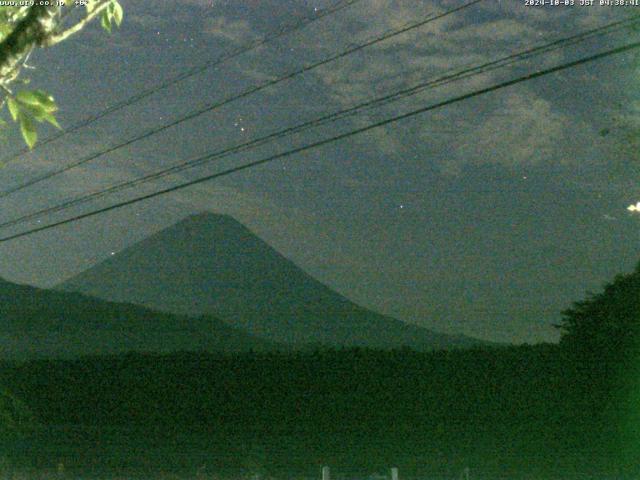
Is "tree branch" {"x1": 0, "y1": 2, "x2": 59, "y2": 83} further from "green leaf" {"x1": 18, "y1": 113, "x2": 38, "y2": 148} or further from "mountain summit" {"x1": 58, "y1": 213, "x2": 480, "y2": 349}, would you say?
"mountain summit" {"x1": 58, "y1": 213, "x2": 480, "y2": 349}

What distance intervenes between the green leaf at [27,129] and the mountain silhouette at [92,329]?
44.6m

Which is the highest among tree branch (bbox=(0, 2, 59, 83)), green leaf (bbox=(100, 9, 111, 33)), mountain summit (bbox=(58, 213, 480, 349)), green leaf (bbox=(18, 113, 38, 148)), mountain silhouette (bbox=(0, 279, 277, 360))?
mountain summit (bbox=(58, 213, 480, 349))

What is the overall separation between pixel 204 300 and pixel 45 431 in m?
143

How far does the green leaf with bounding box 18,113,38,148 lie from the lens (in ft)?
8.89

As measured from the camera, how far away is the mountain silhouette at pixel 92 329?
58.0 meters

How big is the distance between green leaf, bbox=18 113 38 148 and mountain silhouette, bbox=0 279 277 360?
44.6m

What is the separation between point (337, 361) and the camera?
19.6 metres

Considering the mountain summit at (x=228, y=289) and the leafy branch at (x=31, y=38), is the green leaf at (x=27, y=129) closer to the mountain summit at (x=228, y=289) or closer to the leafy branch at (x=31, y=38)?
the leafy branch at (x=31, y=38)

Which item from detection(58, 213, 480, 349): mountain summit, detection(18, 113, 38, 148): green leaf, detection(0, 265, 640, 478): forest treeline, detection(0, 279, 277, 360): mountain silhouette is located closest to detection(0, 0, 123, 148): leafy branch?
detection(18, 113, 38, 148): green leaf

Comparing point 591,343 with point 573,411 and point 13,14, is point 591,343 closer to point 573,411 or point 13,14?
point 573,411

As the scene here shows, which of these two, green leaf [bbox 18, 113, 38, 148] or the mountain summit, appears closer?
green leaf [bbox 18, 113, 38, 148]

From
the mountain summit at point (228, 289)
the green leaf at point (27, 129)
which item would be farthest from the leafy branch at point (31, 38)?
the mountain summit at point (228, 289)

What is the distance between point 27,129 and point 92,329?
64357 millimetres

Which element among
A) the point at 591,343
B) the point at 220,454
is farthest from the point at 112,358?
the point at 591,343
